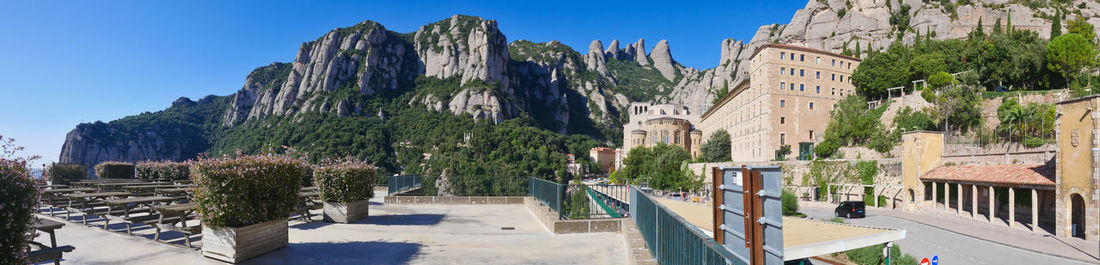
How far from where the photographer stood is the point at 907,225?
81.3 feet

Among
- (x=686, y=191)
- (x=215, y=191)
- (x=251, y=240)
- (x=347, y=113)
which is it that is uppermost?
(x=347, y=113)

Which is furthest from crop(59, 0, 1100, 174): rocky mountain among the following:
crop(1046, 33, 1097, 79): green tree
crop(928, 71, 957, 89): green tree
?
crop(928, 71, 957, 89): green tree

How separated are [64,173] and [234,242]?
18.8m

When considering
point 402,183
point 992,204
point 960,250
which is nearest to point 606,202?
point 402,183

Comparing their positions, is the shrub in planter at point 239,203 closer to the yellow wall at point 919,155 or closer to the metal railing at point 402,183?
the metal railing at point 402,183

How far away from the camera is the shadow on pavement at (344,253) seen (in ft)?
25.9

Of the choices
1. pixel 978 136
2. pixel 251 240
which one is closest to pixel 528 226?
pixel 251 240

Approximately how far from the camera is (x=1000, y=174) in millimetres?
24250

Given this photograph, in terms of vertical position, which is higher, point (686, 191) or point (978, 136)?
point (978, 136)

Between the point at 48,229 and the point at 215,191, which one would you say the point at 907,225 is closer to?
the point at 215,191

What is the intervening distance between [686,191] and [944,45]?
116 ft

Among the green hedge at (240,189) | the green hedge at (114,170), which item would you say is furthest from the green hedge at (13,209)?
the green hedge at (114,170)

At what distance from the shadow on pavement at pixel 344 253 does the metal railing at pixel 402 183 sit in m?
12.5

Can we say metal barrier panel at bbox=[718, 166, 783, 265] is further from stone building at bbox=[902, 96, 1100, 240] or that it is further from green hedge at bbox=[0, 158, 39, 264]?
stone building at bbox=[902, 96, 1100, 240]
